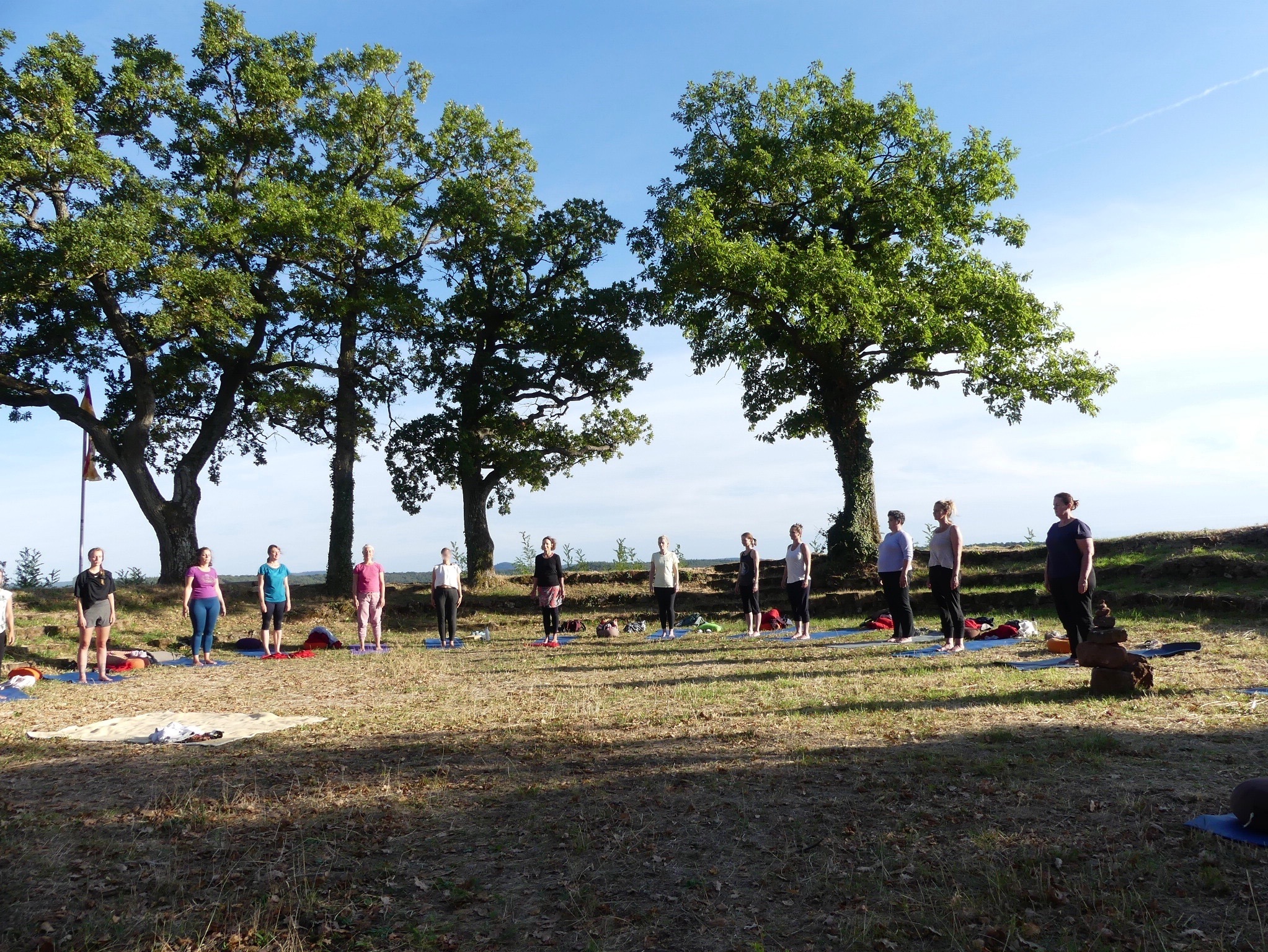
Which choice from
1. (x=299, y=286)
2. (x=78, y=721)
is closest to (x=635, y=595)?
(x=299, y=286)

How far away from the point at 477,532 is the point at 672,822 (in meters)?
20.8

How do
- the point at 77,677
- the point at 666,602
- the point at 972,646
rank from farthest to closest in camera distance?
the point at 666,602
the point at 77,677
the point at 972,646

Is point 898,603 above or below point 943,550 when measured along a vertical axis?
below

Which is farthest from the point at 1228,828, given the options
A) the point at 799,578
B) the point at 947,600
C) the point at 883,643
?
the point at 799,578

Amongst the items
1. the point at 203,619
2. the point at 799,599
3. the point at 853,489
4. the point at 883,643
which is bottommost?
the point at 883,643

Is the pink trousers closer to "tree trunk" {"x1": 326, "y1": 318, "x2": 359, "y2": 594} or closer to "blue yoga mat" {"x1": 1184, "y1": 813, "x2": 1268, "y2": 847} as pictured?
"tree trunk" {"x1": 326, "y1": 318, "x2": 359, "y2": 594}

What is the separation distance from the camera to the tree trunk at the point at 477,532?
25344 millimetres

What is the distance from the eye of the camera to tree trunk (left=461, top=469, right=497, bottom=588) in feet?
83.1

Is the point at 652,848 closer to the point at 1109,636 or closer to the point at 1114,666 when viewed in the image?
the point at 1114,666

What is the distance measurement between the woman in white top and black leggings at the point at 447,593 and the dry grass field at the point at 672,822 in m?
6.31

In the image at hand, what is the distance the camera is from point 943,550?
1160 cm

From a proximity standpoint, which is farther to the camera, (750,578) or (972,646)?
(750,578)

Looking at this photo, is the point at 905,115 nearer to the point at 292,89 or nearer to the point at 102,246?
the point at 292,89

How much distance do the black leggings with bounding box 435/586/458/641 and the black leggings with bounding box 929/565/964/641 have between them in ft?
28.3
